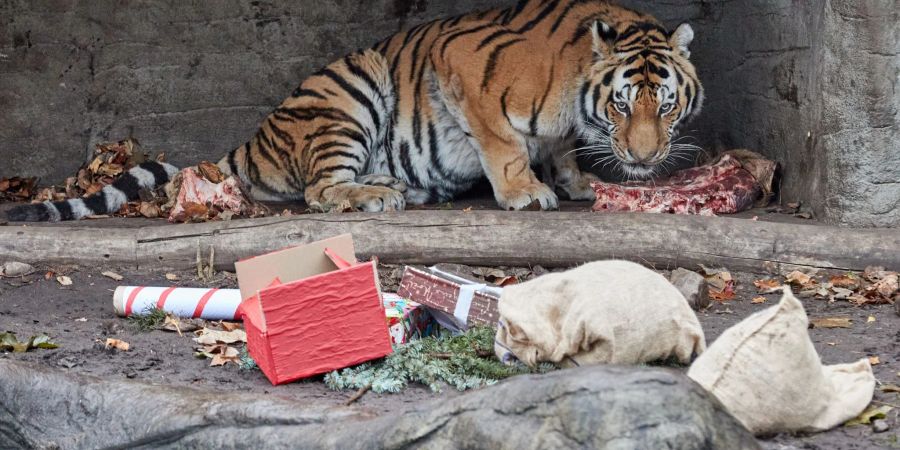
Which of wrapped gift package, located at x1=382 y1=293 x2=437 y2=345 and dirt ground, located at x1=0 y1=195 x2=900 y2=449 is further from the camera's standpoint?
wrapped gift package, located at x1=382 y1=293 x2=437 y2=345

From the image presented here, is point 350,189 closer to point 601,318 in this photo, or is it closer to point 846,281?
point 846,281

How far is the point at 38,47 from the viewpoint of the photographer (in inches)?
273

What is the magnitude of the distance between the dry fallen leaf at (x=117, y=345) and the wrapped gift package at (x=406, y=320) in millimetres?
991

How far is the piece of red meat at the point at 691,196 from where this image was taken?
19.5 ft

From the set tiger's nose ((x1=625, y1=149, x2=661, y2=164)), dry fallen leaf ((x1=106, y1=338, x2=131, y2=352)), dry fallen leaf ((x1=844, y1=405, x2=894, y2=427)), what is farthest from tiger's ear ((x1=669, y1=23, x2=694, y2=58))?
dry fallen leaf ((x1=106, y1=338, x2=131, y2=352))

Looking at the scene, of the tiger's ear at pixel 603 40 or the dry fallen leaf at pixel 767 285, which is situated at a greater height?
the tiger's ear at pixel 603 40

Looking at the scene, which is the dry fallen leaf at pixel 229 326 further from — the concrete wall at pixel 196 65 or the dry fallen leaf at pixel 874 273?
the concrete wall at pixel 196 65

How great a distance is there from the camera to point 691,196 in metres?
6.00

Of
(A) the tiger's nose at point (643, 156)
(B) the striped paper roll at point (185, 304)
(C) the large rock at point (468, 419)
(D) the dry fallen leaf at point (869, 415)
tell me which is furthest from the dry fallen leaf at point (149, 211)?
(D) the dry fallen leaf at point (869, 415)

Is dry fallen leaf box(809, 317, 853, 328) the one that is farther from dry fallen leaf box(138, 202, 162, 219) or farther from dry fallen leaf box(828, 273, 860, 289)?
dry fallen leaf box(138, 202, 162, 219)

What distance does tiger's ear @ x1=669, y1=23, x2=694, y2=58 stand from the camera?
6.06 m

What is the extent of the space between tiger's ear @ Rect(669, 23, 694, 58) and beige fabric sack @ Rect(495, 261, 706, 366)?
3064 millimetres

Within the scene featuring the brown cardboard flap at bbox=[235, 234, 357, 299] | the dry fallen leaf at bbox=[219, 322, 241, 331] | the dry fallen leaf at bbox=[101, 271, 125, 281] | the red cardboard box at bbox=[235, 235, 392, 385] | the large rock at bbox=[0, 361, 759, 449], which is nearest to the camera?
the large rock at bbox=[0, 361, 759, 449]

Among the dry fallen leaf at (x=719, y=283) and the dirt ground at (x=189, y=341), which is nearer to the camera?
the dirt ground at (x=189, y=341)
